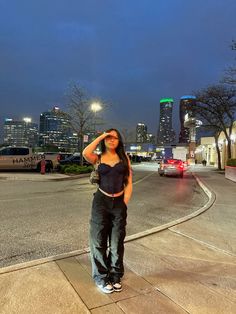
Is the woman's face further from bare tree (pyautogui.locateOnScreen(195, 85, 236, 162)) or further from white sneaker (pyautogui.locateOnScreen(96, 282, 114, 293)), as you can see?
bare tree (pyautogui.locateOnScreen(195, 85, 236, 162))

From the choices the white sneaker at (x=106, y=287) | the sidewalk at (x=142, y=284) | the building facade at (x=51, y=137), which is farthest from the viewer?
the building facade at (x=51, y=137)

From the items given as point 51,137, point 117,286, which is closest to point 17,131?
point 51,137

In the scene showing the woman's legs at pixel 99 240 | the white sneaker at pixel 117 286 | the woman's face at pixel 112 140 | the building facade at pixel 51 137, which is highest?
the building facade at pixel 51 137

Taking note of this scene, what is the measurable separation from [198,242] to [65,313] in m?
3.79

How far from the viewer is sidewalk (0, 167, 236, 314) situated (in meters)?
3.64

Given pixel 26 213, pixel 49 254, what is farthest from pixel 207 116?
pixel 49 254

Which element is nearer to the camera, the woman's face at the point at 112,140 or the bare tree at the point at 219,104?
the woman's face at the point at 112,140

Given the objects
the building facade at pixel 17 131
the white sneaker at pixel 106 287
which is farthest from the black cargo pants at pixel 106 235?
the building facade at pixel 17 131

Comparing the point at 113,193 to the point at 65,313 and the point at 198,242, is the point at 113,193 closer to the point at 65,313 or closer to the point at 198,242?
the point at 65,313

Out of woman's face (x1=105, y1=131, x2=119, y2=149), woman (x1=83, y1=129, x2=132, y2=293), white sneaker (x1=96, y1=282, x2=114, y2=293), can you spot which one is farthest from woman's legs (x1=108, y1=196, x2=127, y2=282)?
woman's face (x1=105, y1=131, x2=119, y2=149)

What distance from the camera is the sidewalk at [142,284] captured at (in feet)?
11.9

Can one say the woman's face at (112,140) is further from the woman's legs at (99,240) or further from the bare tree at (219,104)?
the bare tree at (219,104)

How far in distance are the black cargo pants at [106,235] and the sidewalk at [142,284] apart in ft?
0.78

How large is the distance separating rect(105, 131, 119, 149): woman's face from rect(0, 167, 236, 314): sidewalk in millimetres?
1698
